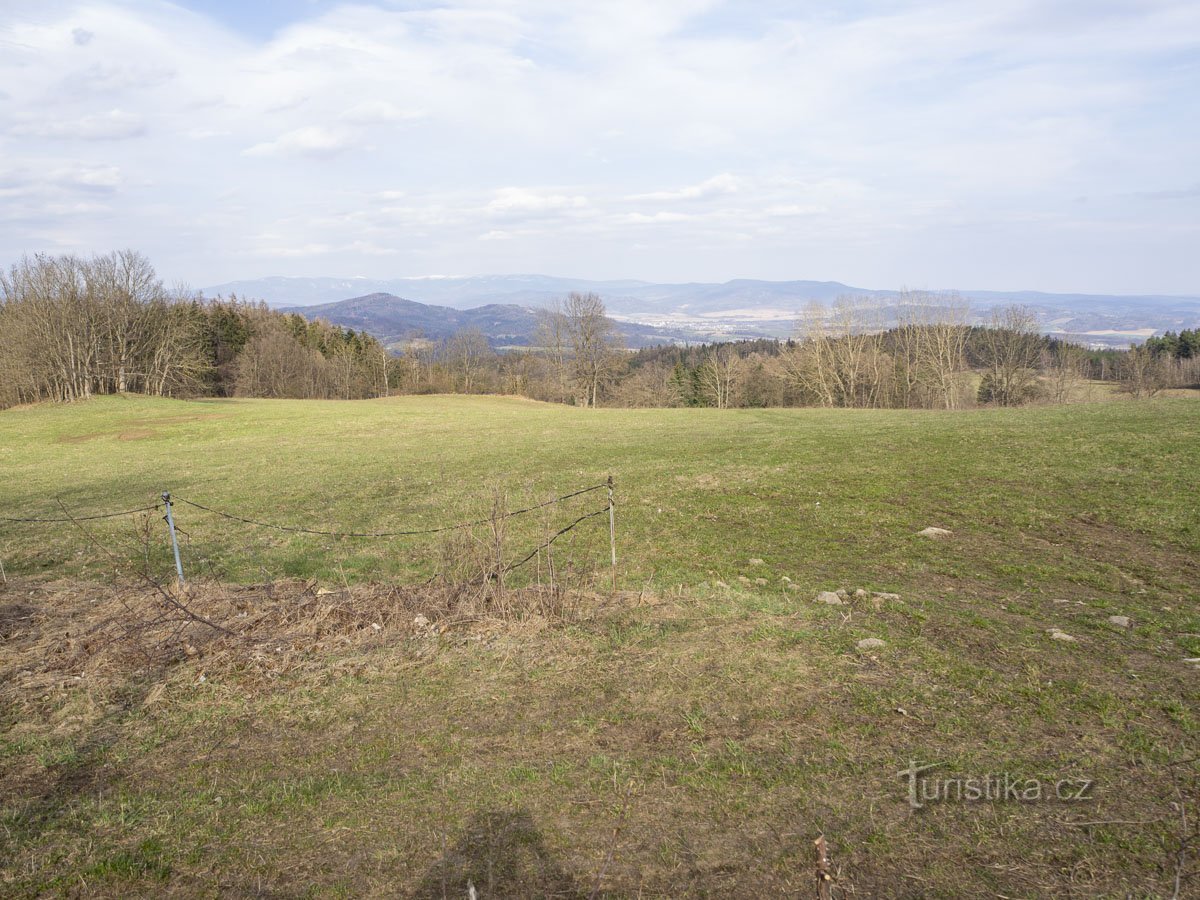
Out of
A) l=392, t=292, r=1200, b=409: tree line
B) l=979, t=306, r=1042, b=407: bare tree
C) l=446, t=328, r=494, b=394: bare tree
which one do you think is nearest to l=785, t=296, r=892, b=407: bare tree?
l=392, t=292, r=1200, b=409: tree line

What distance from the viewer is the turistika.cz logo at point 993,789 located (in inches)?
182

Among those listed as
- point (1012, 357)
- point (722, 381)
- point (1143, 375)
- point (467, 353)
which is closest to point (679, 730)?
point (1012, 357)

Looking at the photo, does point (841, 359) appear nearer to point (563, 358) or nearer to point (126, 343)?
point (563, 358)

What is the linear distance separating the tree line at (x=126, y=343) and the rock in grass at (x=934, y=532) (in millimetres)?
57290

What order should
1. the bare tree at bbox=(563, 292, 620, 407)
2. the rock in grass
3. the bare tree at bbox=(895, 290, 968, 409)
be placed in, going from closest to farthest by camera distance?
the rock in grass < the bare tree at bbox=(895, 290, 968, 409) < the bare tree at bbox=(563, 292, 620, 407)

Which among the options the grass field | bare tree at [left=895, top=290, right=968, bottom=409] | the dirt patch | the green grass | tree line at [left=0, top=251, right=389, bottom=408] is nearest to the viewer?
the grass field

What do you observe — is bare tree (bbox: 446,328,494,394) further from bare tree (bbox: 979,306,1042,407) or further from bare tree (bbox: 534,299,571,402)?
bare tree (bbox: 979,306,1042,407)

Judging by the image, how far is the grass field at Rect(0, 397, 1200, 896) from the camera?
4207 mm

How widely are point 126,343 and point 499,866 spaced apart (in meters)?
64.2

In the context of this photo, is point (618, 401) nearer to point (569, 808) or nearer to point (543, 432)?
point (543, 432)

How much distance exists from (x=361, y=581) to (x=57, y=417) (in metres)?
41.3

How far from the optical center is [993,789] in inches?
187

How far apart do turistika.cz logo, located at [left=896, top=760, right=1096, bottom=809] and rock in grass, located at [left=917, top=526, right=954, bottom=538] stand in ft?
25.7

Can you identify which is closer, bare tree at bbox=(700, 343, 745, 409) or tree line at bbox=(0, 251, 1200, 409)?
tree line at bbox=(0, 251, 1200, 409)
